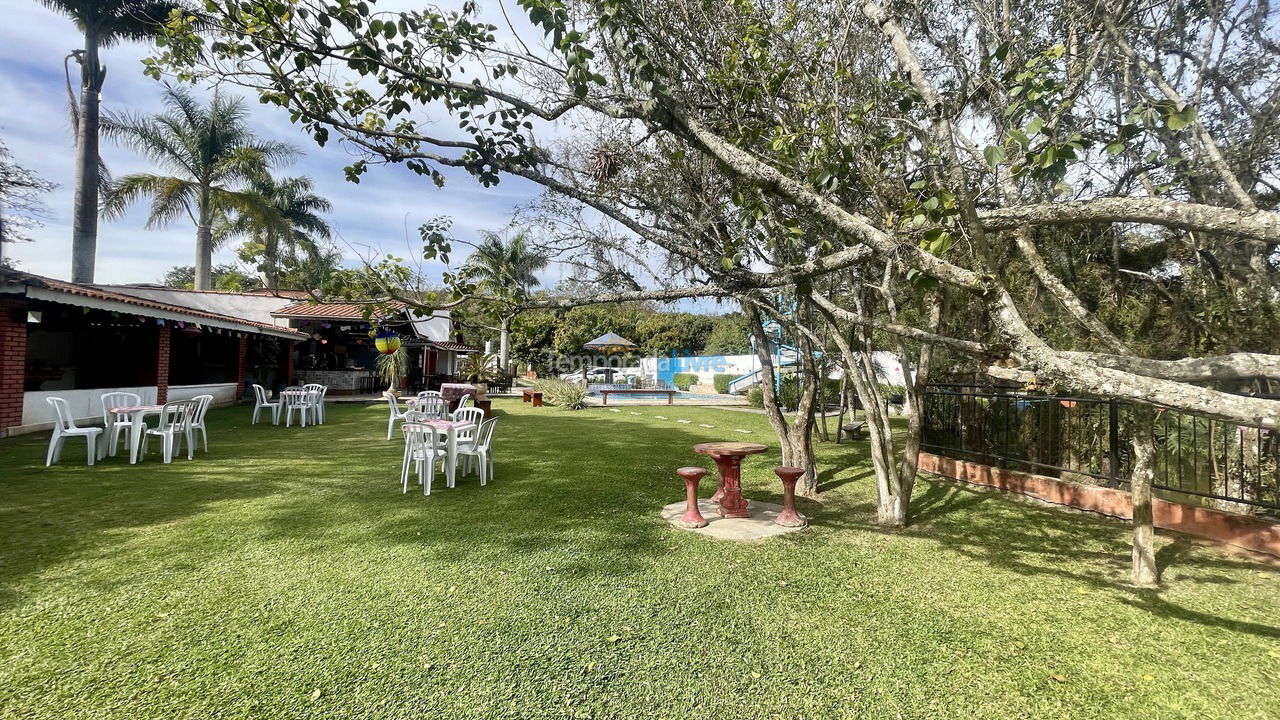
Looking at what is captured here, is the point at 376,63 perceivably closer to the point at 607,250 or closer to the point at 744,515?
the point at 607,250

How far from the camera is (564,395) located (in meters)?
18.0

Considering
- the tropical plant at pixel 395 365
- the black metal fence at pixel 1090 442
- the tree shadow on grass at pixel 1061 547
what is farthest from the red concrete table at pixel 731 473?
the tropical plant at pixel 395 365

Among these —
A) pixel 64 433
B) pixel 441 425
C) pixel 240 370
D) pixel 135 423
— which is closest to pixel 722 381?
pixel 240 370

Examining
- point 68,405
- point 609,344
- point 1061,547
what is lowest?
point 1061,547

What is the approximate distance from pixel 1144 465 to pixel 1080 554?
1.02 meters

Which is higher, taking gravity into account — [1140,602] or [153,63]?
[153,63]

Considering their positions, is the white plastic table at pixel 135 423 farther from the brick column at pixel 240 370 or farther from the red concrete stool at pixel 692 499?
the brick column at pixel 240 370

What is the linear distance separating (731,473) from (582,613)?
8.97ft

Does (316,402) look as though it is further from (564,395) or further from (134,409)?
(564,395)

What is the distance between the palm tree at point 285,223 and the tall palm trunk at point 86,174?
4.68 metres

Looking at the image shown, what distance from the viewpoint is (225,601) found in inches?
136

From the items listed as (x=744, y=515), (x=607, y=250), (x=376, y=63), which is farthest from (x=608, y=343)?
(x=376, y=63)

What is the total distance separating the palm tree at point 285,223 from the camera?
888 inches

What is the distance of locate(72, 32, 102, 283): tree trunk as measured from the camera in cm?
1716
